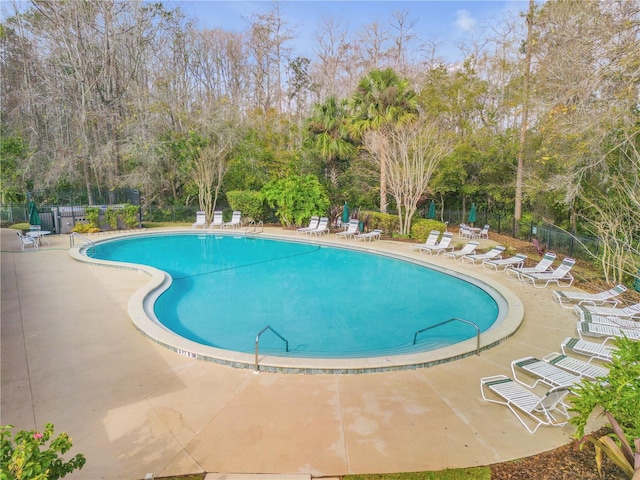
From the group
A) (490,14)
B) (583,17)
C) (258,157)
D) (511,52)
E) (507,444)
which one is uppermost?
(490,14)

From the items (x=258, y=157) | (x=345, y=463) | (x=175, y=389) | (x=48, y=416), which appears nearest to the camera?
(x=345, y=463)

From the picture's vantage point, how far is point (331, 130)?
66.6 ft

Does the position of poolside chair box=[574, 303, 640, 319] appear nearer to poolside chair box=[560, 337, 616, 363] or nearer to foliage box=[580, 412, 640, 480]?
poolside chair box=[560, 337, 616, 363]

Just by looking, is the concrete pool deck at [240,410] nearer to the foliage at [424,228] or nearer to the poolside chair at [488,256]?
the poolside chair at [488,256]

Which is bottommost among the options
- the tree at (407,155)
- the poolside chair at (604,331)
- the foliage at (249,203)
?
the poolside chair at (604,331)

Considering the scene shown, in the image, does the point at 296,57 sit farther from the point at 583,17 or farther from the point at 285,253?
the point at 583,17

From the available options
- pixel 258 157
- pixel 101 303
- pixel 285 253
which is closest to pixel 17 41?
pixel 258 157

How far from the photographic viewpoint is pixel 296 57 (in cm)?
3284

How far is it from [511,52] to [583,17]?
606 inches

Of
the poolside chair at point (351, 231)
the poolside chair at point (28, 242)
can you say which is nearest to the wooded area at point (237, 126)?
the poolside chair at point (351, 231)

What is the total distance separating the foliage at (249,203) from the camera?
831 inches

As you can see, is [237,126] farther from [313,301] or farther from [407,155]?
[313,301]

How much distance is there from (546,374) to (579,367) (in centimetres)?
65

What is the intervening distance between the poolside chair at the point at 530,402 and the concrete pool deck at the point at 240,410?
0.42 feet
